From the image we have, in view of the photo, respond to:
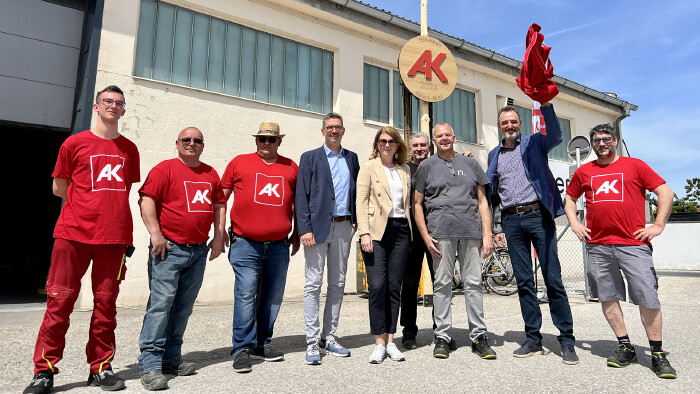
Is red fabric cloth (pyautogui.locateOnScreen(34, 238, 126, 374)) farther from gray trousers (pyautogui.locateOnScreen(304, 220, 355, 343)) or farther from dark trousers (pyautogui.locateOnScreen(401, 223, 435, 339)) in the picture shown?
dark trousers (pyautogui.locateOnScreen(401, 223, 435, 339))

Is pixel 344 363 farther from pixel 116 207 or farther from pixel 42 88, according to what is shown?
Answer: pixel 42 88

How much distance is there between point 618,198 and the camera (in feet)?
11.2

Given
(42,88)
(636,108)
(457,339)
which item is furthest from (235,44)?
(636,108)

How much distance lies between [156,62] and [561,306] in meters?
7.61

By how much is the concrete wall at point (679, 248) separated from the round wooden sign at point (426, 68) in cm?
1849

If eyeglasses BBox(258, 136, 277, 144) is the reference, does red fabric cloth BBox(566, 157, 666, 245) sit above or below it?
below

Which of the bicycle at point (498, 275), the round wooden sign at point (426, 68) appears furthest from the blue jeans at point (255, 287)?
the bicycle at point (498, 275)

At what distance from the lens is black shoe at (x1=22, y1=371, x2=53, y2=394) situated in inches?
103

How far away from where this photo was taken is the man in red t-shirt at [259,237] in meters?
3.44

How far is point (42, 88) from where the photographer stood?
23.7 feet

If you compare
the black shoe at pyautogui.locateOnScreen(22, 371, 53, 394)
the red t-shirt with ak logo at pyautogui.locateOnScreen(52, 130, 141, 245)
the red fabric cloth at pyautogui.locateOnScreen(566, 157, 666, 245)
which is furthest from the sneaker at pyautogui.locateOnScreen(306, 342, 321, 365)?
the red fabric cloth at pyautogui.locateOnScreen(566, 157, 666, 245)

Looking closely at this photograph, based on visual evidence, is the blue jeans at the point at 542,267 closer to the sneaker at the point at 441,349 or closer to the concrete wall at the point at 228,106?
the sneaker at the point at 441,349

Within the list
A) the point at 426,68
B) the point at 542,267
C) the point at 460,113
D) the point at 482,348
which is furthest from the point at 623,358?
the point at 460,113

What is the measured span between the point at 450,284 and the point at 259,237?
5.72 feet
